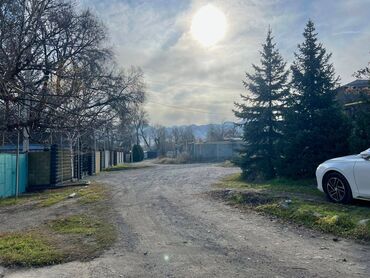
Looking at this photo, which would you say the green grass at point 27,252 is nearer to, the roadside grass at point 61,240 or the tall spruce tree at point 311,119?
the roadside grass at point 61,240

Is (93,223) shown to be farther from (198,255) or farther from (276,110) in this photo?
(276,110)

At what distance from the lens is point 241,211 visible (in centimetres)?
940

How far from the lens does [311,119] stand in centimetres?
1379

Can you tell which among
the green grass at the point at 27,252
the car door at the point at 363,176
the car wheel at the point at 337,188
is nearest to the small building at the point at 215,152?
the car wheel at the point at 337,188

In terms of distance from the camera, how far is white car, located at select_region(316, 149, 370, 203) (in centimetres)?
798

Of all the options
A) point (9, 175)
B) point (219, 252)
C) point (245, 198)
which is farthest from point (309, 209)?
point (9, 175)

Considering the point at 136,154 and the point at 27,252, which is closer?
the point at 27,252

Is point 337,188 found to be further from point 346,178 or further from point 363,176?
point 363,176

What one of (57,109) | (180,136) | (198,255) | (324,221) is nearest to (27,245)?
(198,255)

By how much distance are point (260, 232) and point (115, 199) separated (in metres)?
7.26

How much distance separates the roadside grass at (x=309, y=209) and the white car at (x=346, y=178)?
252 millimetres

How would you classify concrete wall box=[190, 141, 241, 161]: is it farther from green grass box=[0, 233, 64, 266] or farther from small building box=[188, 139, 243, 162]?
green grass box=[0, 233, 64, 266]

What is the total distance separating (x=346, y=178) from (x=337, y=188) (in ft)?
1.54

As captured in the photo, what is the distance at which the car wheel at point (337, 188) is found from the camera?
845 cm
